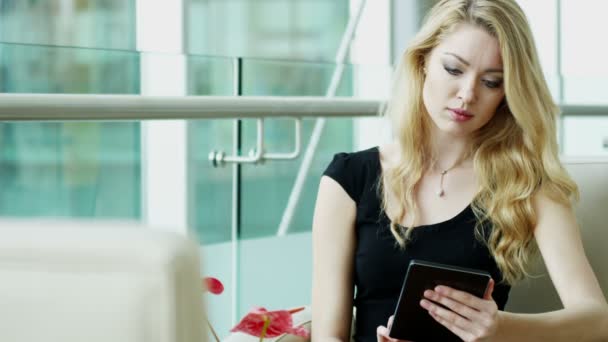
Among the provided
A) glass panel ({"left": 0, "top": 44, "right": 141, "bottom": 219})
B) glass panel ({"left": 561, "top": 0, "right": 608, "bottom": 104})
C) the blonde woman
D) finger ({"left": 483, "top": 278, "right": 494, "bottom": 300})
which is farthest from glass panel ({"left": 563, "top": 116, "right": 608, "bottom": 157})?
finger ({"left": 483, "top": 278, "right": 494, "bottom": 300})

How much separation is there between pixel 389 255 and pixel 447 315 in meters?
0.29

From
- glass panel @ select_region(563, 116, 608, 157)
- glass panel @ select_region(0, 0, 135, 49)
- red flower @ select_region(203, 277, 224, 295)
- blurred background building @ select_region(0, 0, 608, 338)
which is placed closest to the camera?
red flower @ select_region(203, 277, 224, 295)

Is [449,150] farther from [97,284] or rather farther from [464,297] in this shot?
[97,284]

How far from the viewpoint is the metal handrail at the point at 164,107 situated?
168 centimetres

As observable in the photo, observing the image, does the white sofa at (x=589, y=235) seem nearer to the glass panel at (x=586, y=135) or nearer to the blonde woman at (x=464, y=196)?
the blonde woman at (x=464, y=196)

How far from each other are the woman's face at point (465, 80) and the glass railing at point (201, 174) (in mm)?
587

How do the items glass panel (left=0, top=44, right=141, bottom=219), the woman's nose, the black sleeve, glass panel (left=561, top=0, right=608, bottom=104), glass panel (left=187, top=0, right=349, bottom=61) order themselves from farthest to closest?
glass panel (left=187, top=0, right=349, bottom=61), glass panel (left=561, top=0, right=608, bottom=104), glass panel (left=0, top=44, right=141, bottom=219), the black sleeve, the woman's nose

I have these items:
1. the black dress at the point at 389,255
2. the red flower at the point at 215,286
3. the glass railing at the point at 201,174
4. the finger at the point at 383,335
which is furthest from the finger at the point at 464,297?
the glass railing at the point at 201,174

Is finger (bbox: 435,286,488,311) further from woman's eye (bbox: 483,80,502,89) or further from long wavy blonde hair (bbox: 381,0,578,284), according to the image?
woman's eye (bbox: 483,80,502,89)

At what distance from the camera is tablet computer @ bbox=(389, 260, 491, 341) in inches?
57.9

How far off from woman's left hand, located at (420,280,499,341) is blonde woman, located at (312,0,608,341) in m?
0.16

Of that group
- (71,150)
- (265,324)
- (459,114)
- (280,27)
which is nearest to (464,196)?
(459,114)

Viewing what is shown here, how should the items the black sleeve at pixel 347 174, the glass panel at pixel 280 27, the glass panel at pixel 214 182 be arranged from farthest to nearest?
1. the glass panel at pixel 280 27
2. the glass panel at pixel 214 182
3. the black sleeve at pixel 347 174

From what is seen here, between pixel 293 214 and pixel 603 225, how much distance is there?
1.18 m
